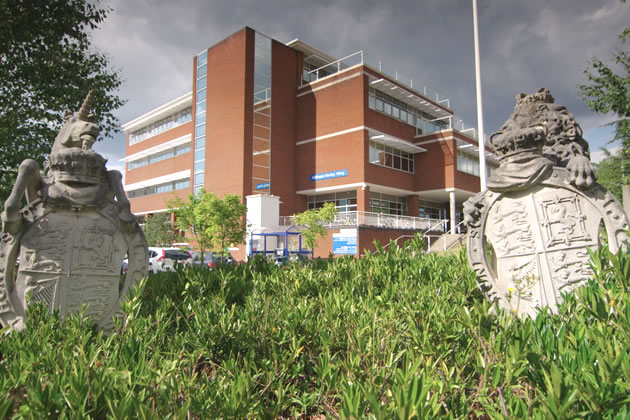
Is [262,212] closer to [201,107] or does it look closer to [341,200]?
[341,200]

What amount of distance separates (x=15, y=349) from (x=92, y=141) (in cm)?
308

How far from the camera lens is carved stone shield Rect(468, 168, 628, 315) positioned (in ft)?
12.8

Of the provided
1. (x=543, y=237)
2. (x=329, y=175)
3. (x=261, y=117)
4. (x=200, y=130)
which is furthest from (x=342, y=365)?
(x=200, y=130)

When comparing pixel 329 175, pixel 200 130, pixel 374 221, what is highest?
pixel 200 130

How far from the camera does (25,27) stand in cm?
918

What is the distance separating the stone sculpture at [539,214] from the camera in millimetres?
3912

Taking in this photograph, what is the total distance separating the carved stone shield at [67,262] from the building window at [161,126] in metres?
39.6

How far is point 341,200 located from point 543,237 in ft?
92.4

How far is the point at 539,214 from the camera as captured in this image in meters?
4.14

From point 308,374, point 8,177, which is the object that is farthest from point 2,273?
point 8,177

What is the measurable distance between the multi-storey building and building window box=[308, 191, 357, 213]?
8cm

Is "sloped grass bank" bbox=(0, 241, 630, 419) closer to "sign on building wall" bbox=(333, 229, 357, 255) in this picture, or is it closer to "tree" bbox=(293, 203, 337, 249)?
"tree" bbox=(293, 203, 337, 249)

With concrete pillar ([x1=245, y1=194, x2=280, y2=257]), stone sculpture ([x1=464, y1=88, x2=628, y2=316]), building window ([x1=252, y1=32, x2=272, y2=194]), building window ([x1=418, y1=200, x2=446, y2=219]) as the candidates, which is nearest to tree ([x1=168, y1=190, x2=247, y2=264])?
concrete pillar ([x1=245, y1=194, x2=280, y2=257])

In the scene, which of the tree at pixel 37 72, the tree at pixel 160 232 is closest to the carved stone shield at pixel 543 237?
the tree at pixel 37 72
